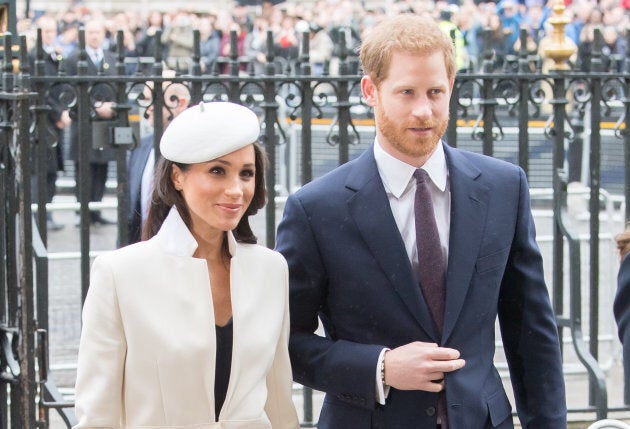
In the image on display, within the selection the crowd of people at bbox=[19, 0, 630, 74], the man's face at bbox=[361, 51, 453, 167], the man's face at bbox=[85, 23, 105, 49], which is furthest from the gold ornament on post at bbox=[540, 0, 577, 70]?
the crowd of people at bbox=[19, 0, 630, 74]

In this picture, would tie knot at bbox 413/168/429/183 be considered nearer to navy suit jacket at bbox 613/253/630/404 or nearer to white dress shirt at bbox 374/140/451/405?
white dress shirt at bbox 374/140/451/405

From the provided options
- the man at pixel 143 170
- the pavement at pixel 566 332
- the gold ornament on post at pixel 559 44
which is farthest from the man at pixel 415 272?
the pavement at pixel 566 332

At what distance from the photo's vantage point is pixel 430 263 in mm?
3344

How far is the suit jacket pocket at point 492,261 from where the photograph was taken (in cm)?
337

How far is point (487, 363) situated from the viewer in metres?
3.42

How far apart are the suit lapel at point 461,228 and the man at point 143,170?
2628 millimetres

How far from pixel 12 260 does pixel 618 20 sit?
1557 centimetres

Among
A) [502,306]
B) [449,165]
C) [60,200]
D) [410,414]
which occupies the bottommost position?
[60,200]

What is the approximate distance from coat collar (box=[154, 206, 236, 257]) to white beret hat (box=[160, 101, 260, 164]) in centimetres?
15

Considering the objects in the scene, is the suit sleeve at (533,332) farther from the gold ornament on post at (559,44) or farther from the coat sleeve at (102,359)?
the gold ornament on post at (559,44)

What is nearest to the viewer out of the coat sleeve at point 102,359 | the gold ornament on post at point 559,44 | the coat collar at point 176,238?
the coat sleeve at point 102,359

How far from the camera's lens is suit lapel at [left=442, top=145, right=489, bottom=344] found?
10.9 feet

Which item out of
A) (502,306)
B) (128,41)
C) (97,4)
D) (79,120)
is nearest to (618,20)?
(128,41)

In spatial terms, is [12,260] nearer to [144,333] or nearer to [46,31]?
[144,333]
